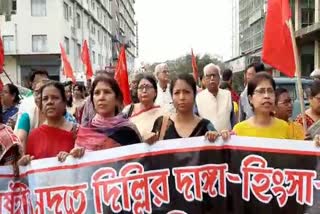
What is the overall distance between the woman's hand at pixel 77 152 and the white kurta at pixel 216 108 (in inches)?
90.2

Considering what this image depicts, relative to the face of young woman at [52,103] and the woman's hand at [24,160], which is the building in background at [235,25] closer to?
the face of young woman at [52,103]

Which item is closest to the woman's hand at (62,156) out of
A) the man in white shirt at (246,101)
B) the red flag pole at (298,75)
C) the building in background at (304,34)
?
the red flag pole at (298,75)

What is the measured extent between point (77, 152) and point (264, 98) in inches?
49.8

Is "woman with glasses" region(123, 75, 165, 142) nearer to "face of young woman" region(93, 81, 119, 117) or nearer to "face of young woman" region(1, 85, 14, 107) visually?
"face of young woman" region(93, 81, 119, 117)

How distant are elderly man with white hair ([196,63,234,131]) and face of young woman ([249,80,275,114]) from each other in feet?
5.68

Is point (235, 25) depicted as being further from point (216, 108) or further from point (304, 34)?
point (216, 108)

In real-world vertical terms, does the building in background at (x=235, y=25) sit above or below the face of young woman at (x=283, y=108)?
above

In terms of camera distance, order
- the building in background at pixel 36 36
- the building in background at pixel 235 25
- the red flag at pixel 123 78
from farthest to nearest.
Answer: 1. the building in background at pixel 235 25
2. the building in background at pixel 36 36
3. the red flag at pixel 123 78

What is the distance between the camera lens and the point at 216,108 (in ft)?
18.4

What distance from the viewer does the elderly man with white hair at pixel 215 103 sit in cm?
550

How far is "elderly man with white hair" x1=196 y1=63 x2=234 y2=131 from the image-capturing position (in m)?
5.50

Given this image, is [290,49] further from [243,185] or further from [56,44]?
[56,44]

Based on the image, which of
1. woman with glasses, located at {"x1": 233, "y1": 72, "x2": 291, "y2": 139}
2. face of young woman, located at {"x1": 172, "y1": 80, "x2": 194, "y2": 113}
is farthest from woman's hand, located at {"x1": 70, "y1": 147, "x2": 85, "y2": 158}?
woman with glasses, located at {"x1": 233, "y1": 72, "x2": 291, "y2": 139}

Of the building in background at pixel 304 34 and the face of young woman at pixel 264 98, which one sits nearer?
the face of young woman at pixel 264 98
